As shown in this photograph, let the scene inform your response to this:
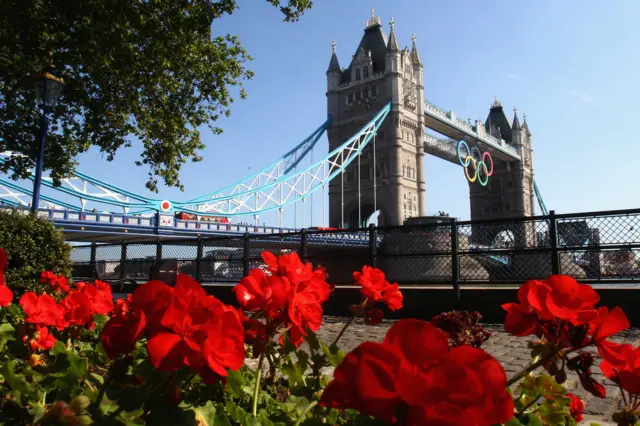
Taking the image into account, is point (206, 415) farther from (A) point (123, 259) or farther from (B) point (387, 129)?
(B) point (387, 129)

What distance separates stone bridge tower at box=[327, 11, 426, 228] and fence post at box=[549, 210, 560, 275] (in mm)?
43292

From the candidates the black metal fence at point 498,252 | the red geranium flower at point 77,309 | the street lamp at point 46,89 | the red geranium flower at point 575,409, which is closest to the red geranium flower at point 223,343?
the red geranium flower at point 575,409

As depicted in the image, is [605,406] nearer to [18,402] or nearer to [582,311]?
[582,311]

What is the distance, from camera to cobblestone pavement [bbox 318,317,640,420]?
7.52ft

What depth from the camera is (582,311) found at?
81 centimetres

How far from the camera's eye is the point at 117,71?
8.02 m

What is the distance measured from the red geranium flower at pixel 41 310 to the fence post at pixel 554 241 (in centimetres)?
560

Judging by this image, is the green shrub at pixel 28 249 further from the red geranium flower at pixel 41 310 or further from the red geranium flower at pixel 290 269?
the red geranium flower at pixel 290 269

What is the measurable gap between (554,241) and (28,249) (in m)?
6.06

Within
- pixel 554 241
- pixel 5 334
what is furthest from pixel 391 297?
pixel 554 241

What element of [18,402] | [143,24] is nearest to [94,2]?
[143,24]

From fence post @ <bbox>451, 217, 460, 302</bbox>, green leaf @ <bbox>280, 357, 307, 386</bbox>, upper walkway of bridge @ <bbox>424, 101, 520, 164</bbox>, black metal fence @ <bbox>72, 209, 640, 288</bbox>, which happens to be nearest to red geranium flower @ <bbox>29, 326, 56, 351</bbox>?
green leaf @ <bbox>280, 357, 307, 386</bbox>

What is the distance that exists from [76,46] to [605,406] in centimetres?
805

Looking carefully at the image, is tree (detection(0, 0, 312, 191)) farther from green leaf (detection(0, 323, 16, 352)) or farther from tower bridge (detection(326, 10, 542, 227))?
tower bridge (detection(326, 10, 542, 227))
